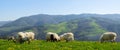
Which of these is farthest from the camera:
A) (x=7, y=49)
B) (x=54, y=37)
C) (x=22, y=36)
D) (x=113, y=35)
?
(x=54, y=37)

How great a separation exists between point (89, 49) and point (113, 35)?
1087 cm

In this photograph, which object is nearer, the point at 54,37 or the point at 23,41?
the point at 23,41

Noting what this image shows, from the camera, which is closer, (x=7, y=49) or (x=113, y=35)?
(x=7, y=49)

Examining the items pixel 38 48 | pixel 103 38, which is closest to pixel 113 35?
pixel 103 38

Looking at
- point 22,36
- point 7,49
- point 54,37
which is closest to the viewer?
point 7,49

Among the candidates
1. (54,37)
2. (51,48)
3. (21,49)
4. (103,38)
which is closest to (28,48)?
(21,49)

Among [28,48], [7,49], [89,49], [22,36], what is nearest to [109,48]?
[89,49]

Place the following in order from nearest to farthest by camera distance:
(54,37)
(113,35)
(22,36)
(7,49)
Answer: (7,49)
(22,36)
(113,35)
(54,37)

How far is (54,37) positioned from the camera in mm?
35281

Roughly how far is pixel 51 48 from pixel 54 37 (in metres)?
11.6

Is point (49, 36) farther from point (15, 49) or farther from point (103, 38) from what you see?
point (15, 49)

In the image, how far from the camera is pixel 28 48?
23812 millimetres

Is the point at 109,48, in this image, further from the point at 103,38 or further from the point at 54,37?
the point at 54,37

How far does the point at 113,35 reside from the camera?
33.0m
